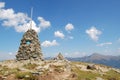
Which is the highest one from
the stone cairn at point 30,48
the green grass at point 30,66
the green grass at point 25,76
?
the stone cairn at point 30,48

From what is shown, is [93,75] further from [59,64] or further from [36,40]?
[36,40]

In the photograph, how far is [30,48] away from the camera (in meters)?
76.2

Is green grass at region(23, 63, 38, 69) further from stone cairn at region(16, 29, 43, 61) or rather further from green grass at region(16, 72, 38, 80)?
green grass at region(16, 72, 38, 80)

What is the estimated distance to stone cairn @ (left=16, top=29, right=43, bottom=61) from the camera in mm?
76062

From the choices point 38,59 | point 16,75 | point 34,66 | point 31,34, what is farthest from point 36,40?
point 16,75

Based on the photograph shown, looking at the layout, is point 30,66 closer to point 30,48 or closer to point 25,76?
point 30,48

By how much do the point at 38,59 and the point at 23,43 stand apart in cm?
872

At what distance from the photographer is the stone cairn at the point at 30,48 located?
2995 inches

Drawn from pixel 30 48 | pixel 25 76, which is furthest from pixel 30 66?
pixel 25 76

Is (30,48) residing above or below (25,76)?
above

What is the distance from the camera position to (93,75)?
6234 centimetres

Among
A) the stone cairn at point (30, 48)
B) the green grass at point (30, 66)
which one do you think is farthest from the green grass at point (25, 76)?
the stone cairn at point (30, 48)

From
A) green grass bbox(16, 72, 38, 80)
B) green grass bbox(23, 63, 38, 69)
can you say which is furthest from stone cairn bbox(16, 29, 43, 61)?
green grass bbox(16, 72, 38, 80)

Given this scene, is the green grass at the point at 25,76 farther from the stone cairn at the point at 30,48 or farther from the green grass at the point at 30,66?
the stone cairn at the point at 30,48
